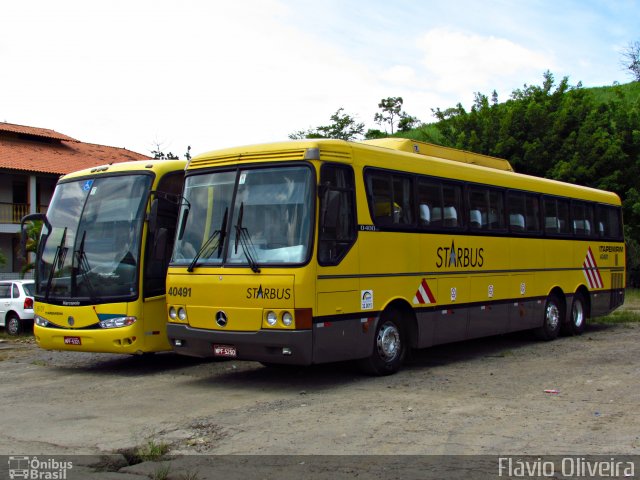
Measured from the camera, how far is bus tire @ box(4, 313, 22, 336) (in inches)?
758

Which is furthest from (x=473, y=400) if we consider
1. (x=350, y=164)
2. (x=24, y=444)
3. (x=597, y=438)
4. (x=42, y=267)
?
(x=42, y=267)

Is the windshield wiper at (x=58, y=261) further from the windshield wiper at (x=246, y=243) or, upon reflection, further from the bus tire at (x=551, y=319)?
the bus tire at (x=551, y=319)

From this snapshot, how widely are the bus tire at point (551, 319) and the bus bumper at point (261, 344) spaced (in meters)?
7.58

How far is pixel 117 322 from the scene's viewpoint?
11.0 meters

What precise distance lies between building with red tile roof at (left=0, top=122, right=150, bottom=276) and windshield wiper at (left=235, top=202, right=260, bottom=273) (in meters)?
26.8

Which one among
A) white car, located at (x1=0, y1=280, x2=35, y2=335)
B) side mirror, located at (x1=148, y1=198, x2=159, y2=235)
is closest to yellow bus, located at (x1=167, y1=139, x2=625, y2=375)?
side mirror, located at (x1=148, y1=198, x2=159, y2=235)

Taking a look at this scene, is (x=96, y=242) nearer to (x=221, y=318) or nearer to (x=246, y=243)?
(x=221, y=318)

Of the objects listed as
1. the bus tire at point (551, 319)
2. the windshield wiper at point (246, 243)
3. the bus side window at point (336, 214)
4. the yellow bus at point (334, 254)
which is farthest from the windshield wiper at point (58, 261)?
the bus tire at point (551, 319)

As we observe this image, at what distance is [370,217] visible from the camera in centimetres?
1016

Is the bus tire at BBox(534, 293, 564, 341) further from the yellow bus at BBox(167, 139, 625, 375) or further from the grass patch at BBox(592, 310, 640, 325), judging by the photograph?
the grass patch at BBox(592, 310, 640, 325)

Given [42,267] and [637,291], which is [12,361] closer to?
[42,267]

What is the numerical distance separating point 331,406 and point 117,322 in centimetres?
413

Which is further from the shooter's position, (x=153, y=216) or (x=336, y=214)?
(x=153, y=216)

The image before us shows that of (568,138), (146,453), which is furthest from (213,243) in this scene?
(568,138)
